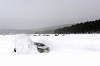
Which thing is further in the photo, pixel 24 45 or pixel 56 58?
pixel 24 45

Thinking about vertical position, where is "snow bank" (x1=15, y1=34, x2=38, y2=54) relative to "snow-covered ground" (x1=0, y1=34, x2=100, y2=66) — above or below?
→ above

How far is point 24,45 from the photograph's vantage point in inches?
834

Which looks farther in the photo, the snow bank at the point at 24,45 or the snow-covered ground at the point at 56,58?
the snow bank at the point at 24,45

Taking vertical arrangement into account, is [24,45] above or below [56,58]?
above

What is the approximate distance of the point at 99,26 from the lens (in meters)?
112

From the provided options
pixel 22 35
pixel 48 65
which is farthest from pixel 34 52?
pixel 48 65

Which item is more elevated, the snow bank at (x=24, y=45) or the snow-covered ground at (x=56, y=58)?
the snow bank at (x=24, y=45)

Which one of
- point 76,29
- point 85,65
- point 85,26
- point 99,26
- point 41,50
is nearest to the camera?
point 85,65

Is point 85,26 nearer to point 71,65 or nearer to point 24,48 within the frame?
point 24,48

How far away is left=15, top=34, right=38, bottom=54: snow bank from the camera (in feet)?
68.5

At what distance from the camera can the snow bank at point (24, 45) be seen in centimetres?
2087

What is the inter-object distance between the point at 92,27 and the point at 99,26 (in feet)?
18.5

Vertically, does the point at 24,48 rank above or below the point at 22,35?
below

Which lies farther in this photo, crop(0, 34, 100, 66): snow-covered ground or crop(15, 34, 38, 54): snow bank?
crop(15, 34, 38, 54): snow bank
